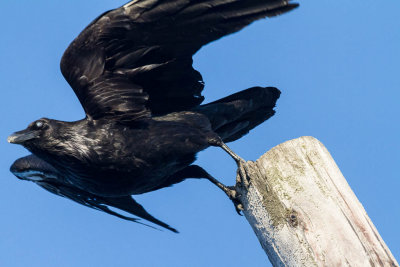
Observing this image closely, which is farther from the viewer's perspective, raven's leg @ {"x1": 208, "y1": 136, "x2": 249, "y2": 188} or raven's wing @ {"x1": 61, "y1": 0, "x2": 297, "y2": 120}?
raven's wing @ {"x1": 61, "y1": 0, "x2": 297, "y2": 120}

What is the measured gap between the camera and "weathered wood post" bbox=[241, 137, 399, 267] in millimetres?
3828

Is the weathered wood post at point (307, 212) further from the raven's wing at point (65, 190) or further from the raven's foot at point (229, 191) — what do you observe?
the raven's wing at point (65, 190)

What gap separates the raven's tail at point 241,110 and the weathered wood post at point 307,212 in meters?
2.18

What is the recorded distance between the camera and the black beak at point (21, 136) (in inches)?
222

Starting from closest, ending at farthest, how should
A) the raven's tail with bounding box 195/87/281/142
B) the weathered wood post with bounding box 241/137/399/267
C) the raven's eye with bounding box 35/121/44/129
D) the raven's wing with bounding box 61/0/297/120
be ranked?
the weathered wood post with bounding box 241/137/399/267, the raven's wing with bounding box 61/0/297/120, the raven's eye with bounding box 35/121/44/129, the raven's tail with bounding box 195/87/281/142

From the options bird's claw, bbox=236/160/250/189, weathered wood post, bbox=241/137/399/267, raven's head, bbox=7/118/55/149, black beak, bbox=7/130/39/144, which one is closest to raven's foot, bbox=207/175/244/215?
bird's claw, bbox=236/160/250/189

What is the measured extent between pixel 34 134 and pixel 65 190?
42.9 inches

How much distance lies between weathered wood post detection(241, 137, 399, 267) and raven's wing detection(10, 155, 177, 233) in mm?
2300

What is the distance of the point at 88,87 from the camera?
225 inches

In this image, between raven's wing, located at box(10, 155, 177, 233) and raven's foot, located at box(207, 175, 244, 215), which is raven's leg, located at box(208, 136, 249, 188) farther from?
raven's wing, located at box(10, 155, 177, 233)

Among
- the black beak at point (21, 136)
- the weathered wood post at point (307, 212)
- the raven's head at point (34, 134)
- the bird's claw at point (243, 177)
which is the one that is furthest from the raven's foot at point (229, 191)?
the black beak at point (21, 136)

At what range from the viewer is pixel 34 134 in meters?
5.71

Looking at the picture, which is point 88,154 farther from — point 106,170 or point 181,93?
point 181,93

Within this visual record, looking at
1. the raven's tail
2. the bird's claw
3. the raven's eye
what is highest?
the raven's eye
